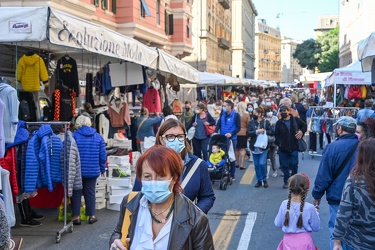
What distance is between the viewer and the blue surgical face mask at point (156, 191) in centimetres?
280

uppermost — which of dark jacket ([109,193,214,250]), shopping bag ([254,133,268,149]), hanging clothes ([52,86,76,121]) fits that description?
hanging clothes ([52,86,76,121])

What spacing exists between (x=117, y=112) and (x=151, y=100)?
233 centimetres

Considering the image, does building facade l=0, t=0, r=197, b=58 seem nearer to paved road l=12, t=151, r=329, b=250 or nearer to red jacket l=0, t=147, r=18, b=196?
paved road l=12, t=151, r=329, b=250

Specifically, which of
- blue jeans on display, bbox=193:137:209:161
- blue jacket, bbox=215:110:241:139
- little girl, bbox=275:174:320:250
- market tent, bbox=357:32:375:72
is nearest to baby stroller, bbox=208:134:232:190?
blue jacket, bbox=215:110:241:139

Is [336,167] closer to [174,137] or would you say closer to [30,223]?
[174,137]

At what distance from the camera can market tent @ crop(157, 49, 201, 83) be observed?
10.9 m

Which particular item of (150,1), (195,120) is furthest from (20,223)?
(150,1)

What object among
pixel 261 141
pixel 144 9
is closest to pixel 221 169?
pixel 261 141

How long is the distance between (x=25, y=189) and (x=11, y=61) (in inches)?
173

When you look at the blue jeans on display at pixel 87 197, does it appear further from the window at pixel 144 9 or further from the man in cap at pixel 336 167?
the window at pixel 144 9

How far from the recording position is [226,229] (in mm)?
7660

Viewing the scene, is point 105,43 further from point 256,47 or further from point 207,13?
point 256,47

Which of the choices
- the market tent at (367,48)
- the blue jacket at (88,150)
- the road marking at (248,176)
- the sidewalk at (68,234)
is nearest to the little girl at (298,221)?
the sidewalk at (68,234)

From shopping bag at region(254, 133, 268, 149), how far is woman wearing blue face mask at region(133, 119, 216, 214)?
22.3 feet
